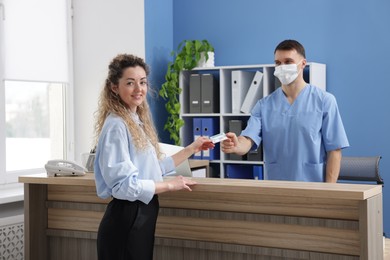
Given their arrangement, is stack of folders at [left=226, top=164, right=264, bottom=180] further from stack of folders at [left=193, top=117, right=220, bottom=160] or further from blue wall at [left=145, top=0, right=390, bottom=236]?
blue wall at [left=145, top=0, right=390, bottom=236]

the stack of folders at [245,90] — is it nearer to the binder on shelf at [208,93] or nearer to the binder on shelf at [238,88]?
the binder on shelf at [238,88]

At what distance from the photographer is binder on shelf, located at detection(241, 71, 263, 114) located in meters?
4.88

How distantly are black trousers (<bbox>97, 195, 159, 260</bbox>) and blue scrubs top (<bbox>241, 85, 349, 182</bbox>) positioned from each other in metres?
0.93

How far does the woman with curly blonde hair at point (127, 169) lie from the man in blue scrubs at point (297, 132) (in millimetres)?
669

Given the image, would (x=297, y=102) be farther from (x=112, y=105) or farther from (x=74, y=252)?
(x=74, y=252)

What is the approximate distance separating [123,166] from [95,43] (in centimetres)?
298

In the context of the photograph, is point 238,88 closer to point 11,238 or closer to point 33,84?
point 33,84

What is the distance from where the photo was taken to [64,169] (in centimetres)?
296

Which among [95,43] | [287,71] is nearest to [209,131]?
[95,43]

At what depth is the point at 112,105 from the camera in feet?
7.91

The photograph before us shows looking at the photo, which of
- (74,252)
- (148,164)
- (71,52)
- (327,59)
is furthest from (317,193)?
(71,52)

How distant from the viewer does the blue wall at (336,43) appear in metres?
4.73

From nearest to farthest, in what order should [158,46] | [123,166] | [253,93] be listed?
[123,166] → [253,93] → [158,46]

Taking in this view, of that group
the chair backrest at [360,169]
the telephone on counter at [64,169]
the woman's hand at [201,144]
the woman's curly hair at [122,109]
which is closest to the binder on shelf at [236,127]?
the chair backrest at [360,169]
